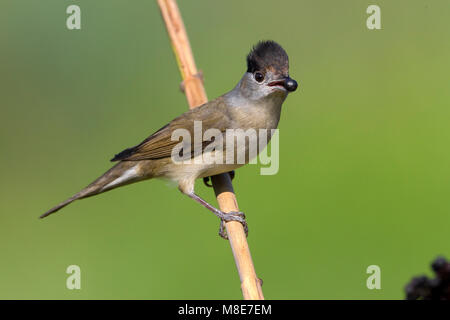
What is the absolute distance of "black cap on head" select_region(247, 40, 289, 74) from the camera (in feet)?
9.66

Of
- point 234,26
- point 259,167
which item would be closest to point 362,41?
point 234,26

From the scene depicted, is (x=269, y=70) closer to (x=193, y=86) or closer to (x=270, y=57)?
(x=270, y=57)

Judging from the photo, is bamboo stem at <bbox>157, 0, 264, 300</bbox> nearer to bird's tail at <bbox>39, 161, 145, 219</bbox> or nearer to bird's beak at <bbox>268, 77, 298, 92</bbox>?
bird's tail at <bbox>39, 161, 145, 219</bbox>

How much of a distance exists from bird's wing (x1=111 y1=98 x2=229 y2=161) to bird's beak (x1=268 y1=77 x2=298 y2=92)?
0.42m

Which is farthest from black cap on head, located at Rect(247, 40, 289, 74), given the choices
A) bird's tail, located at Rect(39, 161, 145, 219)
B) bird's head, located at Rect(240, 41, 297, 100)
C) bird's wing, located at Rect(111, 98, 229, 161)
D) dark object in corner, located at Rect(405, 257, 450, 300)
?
dark object in corner, located at Rect(405, 257, 450, 300)

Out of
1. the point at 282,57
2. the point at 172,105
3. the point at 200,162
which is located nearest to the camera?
the point at 282,57

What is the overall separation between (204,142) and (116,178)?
1.95 ft

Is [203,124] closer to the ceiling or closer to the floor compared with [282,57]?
closer to the floor

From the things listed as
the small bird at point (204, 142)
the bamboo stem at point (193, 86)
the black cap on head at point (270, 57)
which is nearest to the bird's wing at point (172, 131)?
the small bird at point (204, 142)

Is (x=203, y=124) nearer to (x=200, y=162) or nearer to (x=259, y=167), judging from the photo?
(x=200, y=162)

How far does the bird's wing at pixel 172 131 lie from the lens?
3217mm

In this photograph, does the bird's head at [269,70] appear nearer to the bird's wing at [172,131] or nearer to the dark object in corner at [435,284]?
the bird's wing at [172,131]

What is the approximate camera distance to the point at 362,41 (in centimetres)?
501

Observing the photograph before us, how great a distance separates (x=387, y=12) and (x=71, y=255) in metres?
3.64
